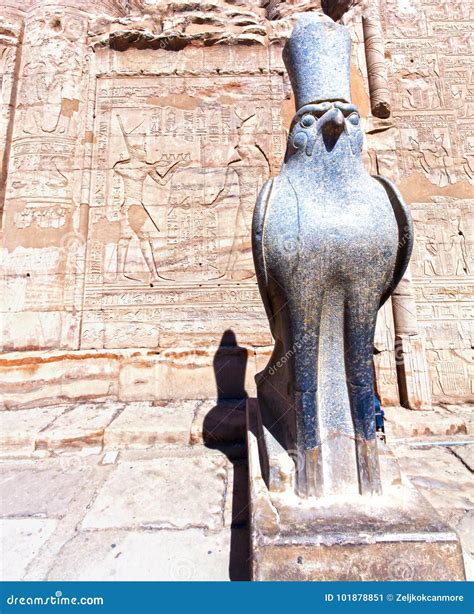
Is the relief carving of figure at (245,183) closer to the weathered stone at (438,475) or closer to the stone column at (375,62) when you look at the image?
the stone column at (375,62)

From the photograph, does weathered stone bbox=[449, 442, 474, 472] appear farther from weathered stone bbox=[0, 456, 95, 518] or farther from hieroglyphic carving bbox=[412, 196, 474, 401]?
weathered stone bbox=[0, 456, 95, 518]

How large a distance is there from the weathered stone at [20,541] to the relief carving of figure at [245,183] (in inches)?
125

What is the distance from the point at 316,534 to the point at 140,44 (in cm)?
603

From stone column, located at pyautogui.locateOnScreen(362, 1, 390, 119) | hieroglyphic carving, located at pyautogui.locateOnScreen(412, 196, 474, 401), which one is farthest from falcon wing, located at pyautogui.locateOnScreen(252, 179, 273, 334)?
stone column, located at pyautogui.locateOnScreen(362, 1, 390, 119)

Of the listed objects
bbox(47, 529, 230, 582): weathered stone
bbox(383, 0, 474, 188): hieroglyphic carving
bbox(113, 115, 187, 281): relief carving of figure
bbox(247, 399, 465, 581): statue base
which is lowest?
bbox(47, 529, 230, 582): weathered stone

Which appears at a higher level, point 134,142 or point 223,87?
point 223,87

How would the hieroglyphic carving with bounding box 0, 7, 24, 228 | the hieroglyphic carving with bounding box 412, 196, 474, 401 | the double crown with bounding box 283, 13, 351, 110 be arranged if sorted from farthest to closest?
the hieroglyphic carving with bounding box 0, 7, 24, 228 < the hieroglyphic carving with bounding box 412, 196, 474, 401 < the double crown with bounding box 283, 13, 351, 110

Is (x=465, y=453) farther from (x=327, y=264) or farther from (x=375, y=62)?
(x=375, y=62)

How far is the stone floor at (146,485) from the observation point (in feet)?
5.30

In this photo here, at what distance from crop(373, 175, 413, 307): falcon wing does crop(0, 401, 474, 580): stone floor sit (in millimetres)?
1353

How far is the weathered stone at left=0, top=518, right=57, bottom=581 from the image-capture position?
5.19ft

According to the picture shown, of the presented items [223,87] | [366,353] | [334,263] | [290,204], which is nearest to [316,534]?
[366,353]

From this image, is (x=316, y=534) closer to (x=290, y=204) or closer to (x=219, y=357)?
(x=290, y=204)

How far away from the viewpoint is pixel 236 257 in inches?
177
